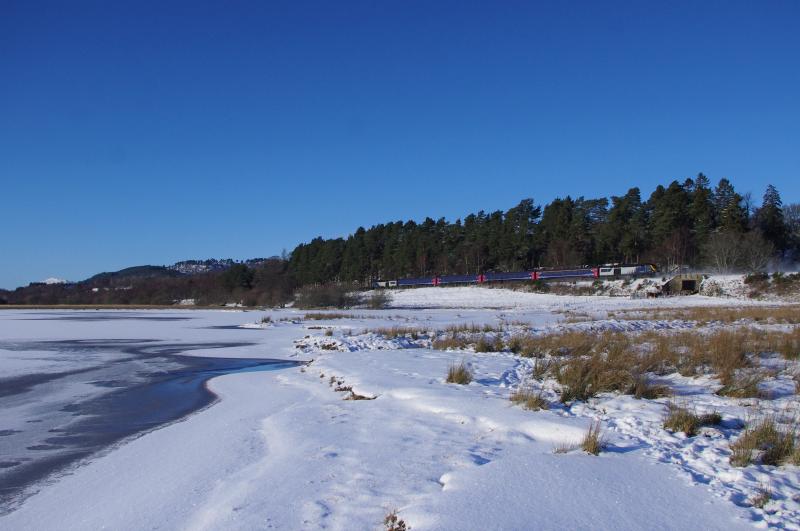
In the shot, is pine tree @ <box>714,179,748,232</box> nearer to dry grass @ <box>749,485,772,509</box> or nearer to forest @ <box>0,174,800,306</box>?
forest @ <box>0,174,800,306</box>

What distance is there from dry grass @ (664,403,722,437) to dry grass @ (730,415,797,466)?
496 millimetres

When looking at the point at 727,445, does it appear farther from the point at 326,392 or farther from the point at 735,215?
the point at 735,215

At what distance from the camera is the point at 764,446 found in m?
5.37

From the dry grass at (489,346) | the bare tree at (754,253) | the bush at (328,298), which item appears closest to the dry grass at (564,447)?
the dry grass at (489,346)

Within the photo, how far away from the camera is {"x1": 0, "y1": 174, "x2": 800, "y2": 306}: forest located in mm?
64000

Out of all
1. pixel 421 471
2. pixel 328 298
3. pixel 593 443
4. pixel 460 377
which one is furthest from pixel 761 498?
pixel 328 298

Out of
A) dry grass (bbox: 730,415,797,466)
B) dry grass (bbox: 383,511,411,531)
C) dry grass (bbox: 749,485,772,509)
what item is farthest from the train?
dry grass (bbox: 383,511,411,531)

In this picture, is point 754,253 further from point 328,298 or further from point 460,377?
point 460,377

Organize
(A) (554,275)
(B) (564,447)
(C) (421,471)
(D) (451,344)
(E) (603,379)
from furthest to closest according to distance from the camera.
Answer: (A) (554,275)
(D) (451,344)
(E) (603,379)
(B) (564,447)
(C) (421,471)

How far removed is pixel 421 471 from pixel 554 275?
66.7 metres

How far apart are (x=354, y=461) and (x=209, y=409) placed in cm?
488

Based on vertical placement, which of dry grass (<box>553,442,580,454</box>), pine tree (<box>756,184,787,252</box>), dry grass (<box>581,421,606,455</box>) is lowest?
dry grass (<box>553,442,580,454</box>)

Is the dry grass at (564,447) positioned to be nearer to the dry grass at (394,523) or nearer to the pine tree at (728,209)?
the dry grass at (394,523)

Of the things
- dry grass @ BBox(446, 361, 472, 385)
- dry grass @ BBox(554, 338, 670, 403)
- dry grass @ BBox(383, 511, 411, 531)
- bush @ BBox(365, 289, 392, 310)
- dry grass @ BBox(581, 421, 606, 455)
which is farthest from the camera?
bush @ BBox(365, 289, 392, 310)
